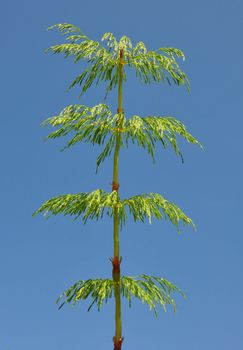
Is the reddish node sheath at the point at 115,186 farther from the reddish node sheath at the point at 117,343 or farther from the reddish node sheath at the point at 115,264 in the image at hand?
the reddish node sheath at the point at 117,343

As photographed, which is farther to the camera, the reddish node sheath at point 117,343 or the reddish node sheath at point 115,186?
the reddish node sheath at point 115,186

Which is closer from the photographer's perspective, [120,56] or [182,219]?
[182,219]

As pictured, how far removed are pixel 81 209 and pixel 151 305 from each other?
1.92 meters

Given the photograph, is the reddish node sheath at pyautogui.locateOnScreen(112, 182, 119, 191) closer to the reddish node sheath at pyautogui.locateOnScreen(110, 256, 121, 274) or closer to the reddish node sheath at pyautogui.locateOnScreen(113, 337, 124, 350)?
the reddish node sheath at pyautogui.locateOnScreen(110, 256, 121, 274)

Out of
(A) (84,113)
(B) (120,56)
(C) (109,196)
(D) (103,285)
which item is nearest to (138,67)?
(B) (120,56)

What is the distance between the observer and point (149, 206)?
10.5 meters

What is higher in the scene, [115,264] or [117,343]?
[115,264]

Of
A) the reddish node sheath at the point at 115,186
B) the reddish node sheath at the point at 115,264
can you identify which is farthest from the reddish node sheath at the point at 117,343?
the reddish node sheath at the point at 115,186

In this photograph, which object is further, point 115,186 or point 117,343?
point 115,186

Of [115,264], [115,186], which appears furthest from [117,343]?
[115,186]

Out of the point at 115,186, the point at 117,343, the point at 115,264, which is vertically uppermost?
the point at 115,186

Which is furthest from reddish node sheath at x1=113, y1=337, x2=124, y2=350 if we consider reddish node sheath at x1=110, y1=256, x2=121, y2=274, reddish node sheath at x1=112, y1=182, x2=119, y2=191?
reddish node sheath at x1=112, y1=182, x2=119, y2=191

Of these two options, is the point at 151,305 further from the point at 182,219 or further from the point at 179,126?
the point at 179,126

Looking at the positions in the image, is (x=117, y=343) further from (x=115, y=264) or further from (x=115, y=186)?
(x=115, y=186)
